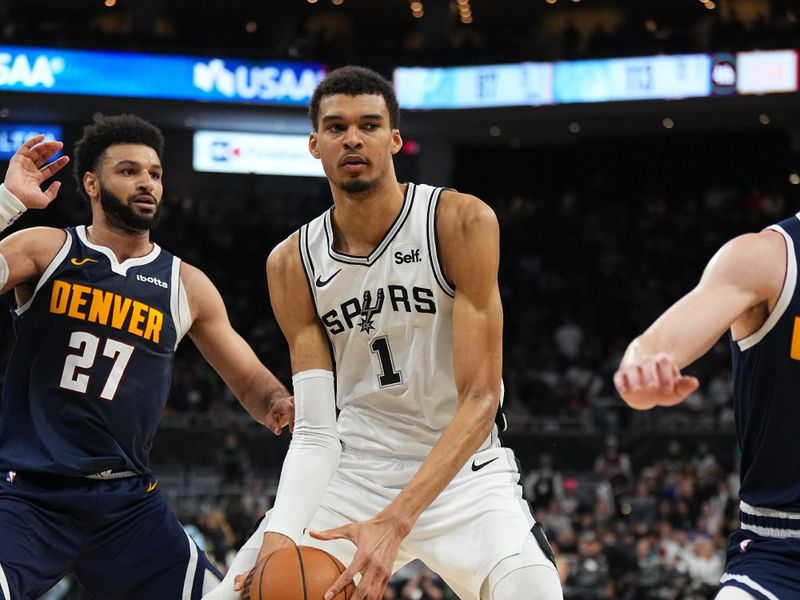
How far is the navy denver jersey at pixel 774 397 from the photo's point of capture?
363 centimetres

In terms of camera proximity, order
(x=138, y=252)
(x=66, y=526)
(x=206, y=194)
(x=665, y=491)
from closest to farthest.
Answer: (x=66, y=526), (x=138, y=252), (x=665, y=491), (x=206, y=194)

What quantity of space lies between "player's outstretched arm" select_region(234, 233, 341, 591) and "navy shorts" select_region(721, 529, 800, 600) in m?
1.56

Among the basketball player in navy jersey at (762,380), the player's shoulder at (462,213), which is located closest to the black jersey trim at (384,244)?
the player's shoulder at (462,213)

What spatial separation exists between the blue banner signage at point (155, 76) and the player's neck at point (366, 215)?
17.8m

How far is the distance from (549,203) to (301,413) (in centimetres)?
2033

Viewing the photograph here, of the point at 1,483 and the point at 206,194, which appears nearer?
the point at 1,483

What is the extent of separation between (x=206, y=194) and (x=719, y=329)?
22.1 metres

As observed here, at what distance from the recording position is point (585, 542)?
12.5m

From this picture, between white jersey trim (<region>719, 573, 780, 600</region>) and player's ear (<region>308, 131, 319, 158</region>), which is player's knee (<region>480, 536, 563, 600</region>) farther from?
player's ear (<region>308, 131, 319, 158</region>)

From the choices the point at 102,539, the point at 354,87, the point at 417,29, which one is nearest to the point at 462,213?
the point at 354,87

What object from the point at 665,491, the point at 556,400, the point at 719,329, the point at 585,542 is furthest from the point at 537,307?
the point at 719,329

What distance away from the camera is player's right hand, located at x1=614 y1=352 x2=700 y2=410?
2953mm

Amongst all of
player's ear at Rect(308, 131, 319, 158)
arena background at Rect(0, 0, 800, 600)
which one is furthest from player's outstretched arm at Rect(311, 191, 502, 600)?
arena background at Rect(0, 0, 800, 600)

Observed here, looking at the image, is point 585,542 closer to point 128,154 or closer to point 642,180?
point 128,154
